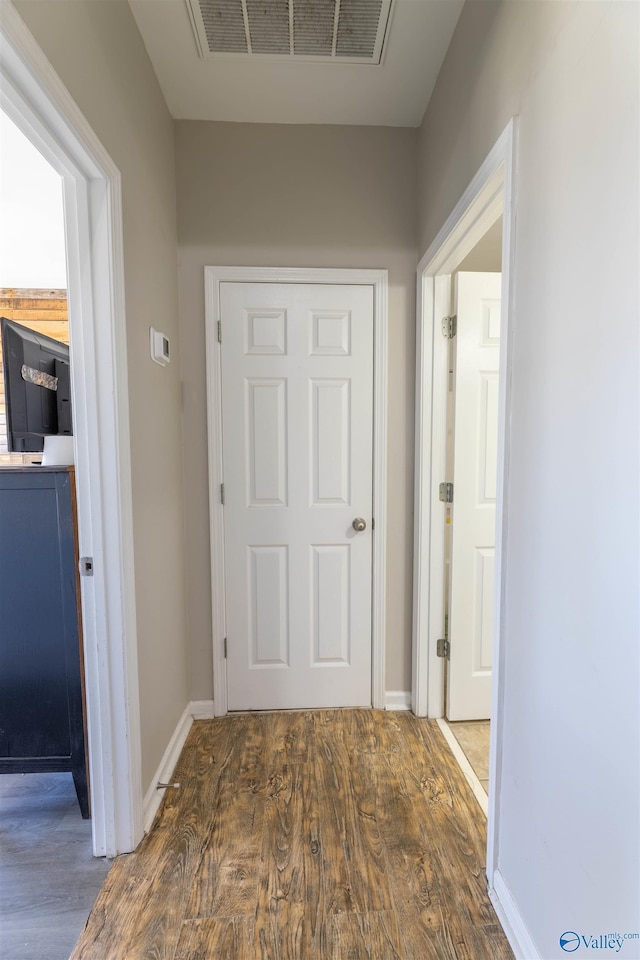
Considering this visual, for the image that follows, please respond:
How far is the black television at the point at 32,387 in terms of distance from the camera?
4.79 feet

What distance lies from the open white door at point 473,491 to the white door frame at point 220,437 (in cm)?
32

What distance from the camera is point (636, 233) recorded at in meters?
0.72

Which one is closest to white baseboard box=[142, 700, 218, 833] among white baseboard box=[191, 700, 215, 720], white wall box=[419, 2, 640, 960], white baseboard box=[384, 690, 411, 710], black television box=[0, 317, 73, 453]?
white baseboard box=[191, 700, 215, 720]

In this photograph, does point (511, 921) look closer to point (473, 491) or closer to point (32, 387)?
point (473, 491)

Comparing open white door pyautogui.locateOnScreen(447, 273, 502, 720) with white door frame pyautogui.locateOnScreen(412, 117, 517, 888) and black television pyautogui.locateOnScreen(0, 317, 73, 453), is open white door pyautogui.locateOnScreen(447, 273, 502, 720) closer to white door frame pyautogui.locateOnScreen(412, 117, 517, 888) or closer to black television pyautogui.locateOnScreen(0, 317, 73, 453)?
white door frame pyautogui.locateOnScreen(412, 117, 517, 888)

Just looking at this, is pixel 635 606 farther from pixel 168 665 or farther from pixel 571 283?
pixel 168 665

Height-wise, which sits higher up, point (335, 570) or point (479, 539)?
point (479, 539)

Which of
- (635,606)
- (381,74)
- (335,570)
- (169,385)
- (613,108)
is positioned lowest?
(335,570)

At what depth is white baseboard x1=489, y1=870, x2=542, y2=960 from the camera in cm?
105

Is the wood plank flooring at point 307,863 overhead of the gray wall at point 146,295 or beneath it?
beneath

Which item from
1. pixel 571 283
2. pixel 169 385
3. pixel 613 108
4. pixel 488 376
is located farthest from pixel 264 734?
pixel 613 108

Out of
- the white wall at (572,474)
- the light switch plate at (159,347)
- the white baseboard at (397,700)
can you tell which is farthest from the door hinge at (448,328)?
the white baseboard at (397,700)

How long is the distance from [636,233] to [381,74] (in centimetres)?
153

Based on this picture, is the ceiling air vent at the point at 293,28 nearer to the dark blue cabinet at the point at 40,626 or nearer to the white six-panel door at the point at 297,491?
the white six-panel door at the point at 297,491
